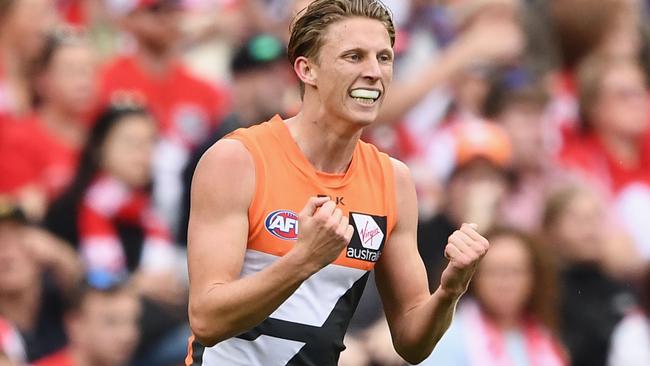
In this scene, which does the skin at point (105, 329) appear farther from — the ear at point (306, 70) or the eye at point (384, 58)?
the eye at point (384, 58)

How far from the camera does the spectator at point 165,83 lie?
9547 millimetres

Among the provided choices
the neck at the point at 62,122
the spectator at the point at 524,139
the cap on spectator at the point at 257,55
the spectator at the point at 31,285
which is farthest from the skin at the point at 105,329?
the spectator at the point at 524,139

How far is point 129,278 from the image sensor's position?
852 centimetres

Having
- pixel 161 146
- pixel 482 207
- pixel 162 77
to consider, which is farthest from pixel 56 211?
pixel 482 207

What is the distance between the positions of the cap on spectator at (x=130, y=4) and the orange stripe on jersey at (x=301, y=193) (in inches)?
183

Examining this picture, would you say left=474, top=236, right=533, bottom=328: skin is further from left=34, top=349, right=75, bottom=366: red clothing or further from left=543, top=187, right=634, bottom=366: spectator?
left=34, top=349, right=75, bottom=366: red clothing

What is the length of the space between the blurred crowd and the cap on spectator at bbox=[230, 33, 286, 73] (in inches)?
0.6

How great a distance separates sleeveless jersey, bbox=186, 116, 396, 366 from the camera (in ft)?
16.8

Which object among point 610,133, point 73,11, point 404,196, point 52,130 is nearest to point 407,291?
point 404,196

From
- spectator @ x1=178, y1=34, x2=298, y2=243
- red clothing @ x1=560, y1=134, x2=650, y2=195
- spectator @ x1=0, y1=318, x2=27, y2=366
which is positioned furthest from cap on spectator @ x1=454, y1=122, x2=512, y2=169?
spectator @ x1=0, y1=318, x2=27, y2=366

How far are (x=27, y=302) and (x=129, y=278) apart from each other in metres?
0.67

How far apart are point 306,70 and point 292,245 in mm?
661

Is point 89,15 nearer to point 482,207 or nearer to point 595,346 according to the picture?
point 482,207

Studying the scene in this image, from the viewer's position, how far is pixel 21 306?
8094 millimetres
